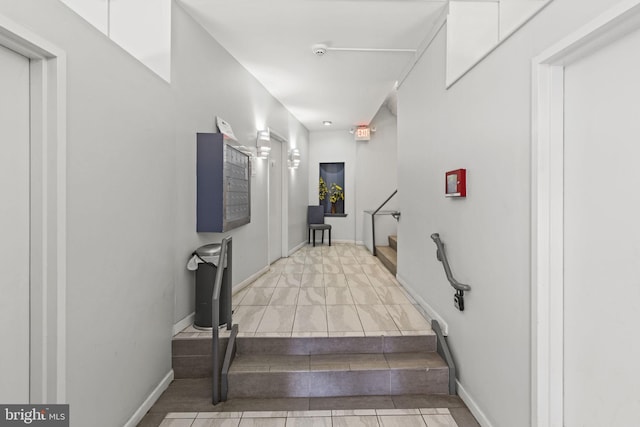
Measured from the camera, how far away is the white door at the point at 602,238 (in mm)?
1022

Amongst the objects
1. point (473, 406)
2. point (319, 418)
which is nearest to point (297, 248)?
point (319, 418)

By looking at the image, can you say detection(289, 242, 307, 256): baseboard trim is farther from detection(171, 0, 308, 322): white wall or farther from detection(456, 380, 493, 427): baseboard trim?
detection(456, 380, 493, 427): baseboard trim

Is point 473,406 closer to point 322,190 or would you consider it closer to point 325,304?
point 325,304

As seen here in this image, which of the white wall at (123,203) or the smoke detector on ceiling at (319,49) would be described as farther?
the smoke detector on ceiling at (319,49)

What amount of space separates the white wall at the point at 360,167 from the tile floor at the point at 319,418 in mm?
4375

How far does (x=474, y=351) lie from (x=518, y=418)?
17.6 inches

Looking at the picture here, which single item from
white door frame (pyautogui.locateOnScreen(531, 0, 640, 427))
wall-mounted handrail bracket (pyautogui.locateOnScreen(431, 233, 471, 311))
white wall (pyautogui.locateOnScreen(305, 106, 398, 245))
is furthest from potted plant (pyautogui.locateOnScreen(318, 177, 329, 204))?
white door frame (pyautogui.locateOnScreen(531, 0, 640, 427))

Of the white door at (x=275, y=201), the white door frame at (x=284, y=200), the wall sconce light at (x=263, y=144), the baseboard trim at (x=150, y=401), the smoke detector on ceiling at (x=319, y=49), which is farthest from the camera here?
the white door frame at (x=284, y=200)

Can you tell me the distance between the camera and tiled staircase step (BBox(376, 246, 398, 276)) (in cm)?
416

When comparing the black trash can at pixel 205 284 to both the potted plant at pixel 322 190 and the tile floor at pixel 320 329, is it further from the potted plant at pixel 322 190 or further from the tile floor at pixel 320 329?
the potted plant at pixel 322 190

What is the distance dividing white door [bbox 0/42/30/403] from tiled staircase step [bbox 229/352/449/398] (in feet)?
3.77

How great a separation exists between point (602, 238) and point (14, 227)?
2.23m

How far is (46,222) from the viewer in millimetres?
1239

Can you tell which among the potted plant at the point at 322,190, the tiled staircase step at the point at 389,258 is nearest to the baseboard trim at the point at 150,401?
the tiled staircase step at the point at 389,258
